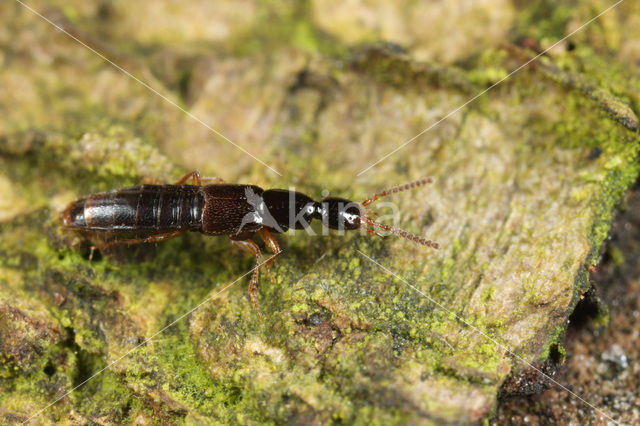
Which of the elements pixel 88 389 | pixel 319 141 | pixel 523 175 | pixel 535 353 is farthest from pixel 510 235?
pixel 88 389

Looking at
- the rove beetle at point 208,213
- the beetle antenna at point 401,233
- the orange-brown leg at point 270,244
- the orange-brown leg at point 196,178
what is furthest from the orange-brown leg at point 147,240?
the beetle antenna at point 401,233

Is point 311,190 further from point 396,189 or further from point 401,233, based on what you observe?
point 401,233

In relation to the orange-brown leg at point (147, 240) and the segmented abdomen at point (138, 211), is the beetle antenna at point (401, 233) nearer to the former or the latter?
the segmented abdomen at point (138, 211)

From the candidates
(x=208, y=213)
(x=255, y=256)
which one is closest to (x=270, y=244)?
(x=255, y=256)

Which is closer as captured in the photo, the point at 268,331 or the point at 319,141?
the point at 268,331

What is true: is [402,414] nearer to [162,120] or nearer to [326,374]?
[326,374]

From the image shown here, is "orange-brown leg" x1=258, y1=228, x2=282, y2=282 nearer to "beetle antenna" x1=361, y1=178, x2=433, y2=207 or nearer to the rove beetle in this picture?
the rove beetle
